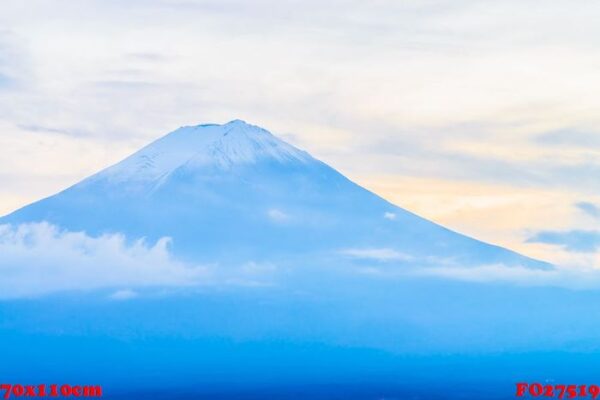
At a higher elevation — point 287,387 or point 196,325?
point 196,325

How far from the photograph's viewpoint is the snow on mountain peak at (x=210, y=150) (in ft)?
476

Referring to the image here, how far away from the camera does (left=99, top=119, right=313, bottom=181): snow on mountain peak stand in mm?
145125

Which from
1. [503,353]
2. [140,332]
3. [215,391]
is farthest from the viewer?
[503,353]

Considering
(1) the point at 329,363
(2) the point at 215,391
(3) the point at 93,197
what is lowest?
(2) the point at 215,391

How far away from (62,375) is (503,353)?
69067 mm

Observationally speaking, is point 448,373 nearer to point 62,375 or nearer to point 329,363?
point 329,363

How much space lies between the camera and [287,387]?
15075 cm

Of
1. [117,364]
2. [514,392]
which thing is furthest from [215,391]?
[514,392]

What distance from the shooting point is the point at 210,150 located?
146m

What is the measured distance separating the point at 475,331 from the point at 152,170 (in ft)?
216

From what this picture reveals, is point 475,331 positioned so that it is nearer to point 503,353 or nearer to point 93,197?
point 503,353

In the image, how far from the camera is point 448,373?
17650cm

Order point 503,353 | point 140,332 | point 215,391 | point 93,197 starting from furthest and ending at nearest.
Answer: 1. point 503,353
2. point 140,332
3. point 93,197
4. point 215,391

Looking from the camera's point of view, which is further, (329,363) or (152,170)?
(329,363)
